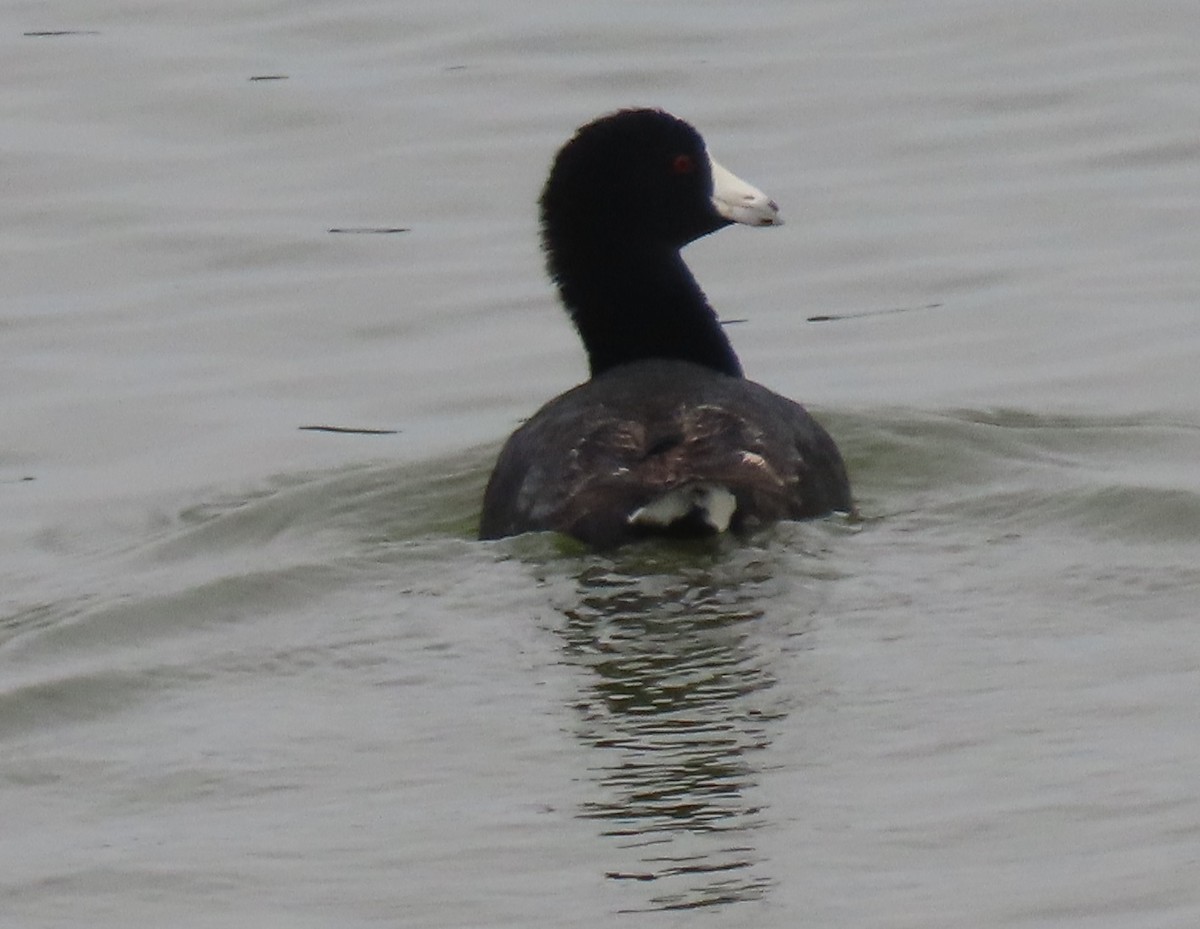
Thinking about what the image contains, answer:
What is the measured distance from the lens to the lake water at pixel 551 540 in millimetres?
6871

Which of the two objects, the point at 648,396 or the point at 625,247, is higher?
the point at 625,247

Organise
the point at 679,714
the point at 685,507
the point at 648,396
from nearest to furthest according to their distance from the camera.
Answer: the point at 679,714 < the point at 685,507 < the point at 648,396

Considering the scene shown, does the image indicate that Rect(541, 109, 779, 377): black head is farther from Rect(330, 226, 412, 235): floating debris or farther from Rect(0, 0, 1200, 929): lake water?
Rect(330, 226, 412, 235): floating debris

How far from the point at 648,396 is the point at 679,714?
2.08m

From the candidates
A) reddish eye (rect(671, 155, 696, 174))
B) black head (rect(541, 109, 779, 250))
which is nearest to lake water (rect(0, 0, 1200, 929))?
black head (rect(541, 109, 779, 250))

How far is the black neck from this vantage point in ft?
35.1

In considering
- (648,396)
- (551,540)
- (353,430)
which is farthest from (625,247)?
(353,430)

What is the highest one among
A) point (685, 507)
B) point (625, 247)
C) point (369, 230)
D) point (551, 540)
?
point (625, 247)

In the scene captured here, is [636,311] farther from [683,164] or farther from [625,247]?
[683,164]

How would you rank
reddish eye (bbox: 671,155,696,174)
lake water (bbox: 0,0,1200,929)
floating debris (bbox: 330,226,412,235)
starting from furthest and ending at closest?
floating debris (bbox: 330,226,412,235), reddish eye (bbox: 671,155,696,174), lake water (bbox: 0,0,1200,929)

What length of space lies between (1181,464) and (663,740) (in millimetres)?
4043

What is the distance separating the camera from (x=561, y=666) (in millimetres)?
8312

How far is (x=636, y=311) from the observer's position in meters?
10.7

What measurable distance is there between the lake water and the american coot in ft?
0.54
